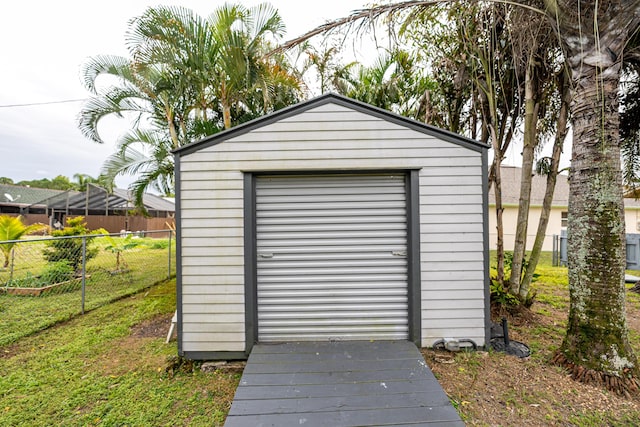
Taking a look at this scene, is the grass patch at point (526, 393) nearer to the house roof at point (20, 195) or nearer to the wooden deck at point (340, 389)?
the wooden deck at point (340, 389)

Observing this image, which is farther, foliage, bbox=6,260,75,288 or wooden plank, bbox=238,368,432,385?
foliage, bbox=6,260,75,288

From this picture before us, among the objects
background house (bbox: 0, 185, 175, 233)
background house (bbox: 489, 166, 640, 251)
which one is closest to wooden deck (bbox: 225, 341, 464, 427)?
background house (bbox: 489, 166, 640, 251)

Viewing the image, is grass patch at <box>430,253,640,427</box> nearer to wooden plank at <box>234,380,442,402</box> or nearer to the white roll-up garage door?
wooden plank at <box>234,380,442,402</box>

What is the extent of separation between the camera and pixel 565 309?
470 centimetres

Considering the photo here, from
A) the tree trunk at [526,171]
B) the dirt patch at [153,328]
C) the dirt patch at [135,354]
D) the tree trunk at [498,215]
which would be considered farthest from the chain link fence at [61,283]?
the tree trunk at [526,171]

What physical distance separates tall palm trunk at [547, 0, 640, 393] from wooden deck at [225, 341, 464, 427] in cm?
164

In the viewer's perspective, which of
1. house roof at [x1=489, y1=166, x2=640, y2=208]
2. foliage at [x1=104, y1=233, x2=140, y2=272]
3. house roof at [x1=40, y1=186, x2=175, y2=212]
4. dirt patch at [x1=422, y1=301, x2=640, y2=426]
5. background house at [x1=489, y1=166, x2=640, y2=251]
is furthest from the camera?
house roof at [x1=40, y1=186, x2=175, y2=212]

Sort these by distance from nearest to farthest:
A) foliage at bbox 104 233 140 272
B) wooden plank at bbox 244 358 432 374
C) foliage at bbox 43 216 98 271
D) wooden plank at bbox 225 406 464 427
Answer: wooden plank at bbox 225 406 464 427 → wooden plank at bbox 244 358 432 374 → foliage at bbox 43 216 98 271 → foliage at bbox 104 233 140 272

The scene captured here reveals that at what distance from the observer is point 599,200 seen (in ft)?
8.46

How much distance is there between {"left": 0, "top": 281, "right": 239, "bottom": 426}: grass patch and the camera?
7.64 feet

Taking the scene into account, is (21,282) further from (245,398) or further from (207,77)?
(245,398)

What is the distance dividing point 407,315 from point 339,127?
2.25 m

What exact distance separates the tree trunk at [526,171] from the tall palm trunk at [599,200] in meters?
1.36

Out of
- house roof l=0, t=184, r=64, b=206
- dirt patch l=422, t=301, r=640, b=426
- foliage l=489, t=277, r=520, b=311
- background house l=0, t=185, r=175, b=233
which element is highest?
house roof l=0, t=184, r=64, b=206
